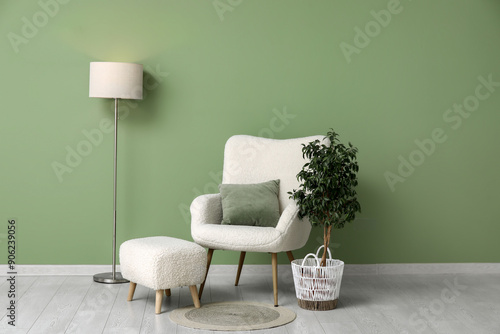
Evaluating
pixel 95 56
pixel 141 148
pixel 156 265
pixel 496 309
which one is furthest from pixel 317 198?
pixel 95 56

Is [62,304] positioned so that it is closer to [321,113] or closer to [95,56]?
[95,56]

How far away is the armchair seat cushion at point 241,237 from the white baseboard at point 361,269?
829mm

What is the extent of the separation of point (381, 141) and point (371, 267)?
91 cm

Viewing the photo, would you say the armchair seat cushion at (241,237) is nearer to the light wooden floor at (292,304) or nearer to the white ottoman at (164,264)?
the white ottoman at (164,264)

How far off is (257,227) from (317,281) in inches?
18.5

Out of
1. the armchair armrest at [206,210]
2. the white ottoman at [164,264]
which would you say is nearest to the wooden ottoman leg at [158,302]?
the white ottoman at [164,264]

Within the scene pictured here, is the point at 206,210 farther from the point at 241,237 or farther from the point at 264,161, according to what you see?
the point at 264,161

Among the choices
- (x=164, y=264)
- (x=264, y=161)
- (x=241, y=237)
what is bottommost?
(x=164, y=264)

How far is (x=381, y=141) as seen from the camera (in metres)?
4.68

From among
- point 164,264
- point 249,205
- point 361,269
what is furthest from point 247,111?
point 164,264

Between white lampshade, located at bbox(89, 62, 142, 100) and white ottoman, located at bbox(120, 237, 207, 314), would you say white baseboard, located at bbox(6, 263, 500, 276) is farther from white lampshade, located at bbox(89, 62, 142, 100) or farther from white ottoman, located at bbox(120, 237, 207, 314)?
white lampshade, located at bbox(89, 62, 142, 100)

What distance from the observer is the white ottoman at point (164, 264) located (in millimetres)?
3498

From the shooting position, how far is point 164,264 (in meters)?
3.50

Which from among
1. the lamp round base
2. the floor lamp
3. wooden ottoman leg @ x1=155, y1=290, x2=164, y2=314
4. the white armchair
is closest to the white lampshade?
the floor lamp
